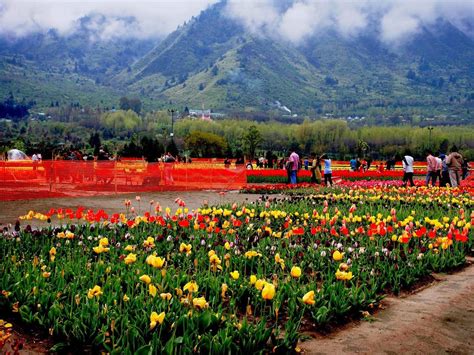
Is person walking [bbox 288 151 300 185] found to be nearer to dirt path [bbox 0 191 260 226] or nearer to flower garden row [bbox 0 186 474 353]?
dirt path [bbox 0 191 260 226]

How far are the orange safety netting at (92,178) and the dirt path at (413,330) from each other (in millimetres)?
15011

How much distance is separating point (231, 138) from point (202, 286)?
153 m

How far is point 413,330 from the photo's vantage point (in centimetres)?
569

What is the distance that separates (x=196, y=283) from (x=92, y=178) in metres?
17.1

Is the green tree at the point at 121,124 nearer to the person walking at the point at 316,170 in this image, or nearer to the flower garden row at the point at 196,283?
the person walking at the point at 316,170

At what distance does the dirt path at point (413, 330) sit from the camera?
5.24 meters

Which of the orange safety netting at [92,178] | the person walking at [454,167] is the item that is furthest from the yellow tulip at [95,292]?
the person walking at [454,167]

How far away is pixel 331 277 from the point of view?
6.68m

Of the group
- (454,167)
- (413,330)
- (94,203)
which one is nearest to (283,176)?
(454,167)

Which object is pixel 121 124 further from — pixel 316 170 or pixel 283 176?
pixel 316 170

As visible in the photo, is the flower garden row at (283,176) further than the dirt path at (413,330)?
Yes

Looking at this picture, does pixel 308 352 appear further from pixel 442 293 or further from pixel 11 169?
pixel 11 169

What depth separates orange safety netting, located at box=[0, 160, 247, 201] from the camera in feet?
66.7

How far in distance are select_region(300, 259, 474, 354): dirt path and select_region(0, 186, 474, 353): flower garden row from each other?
0.74ft
